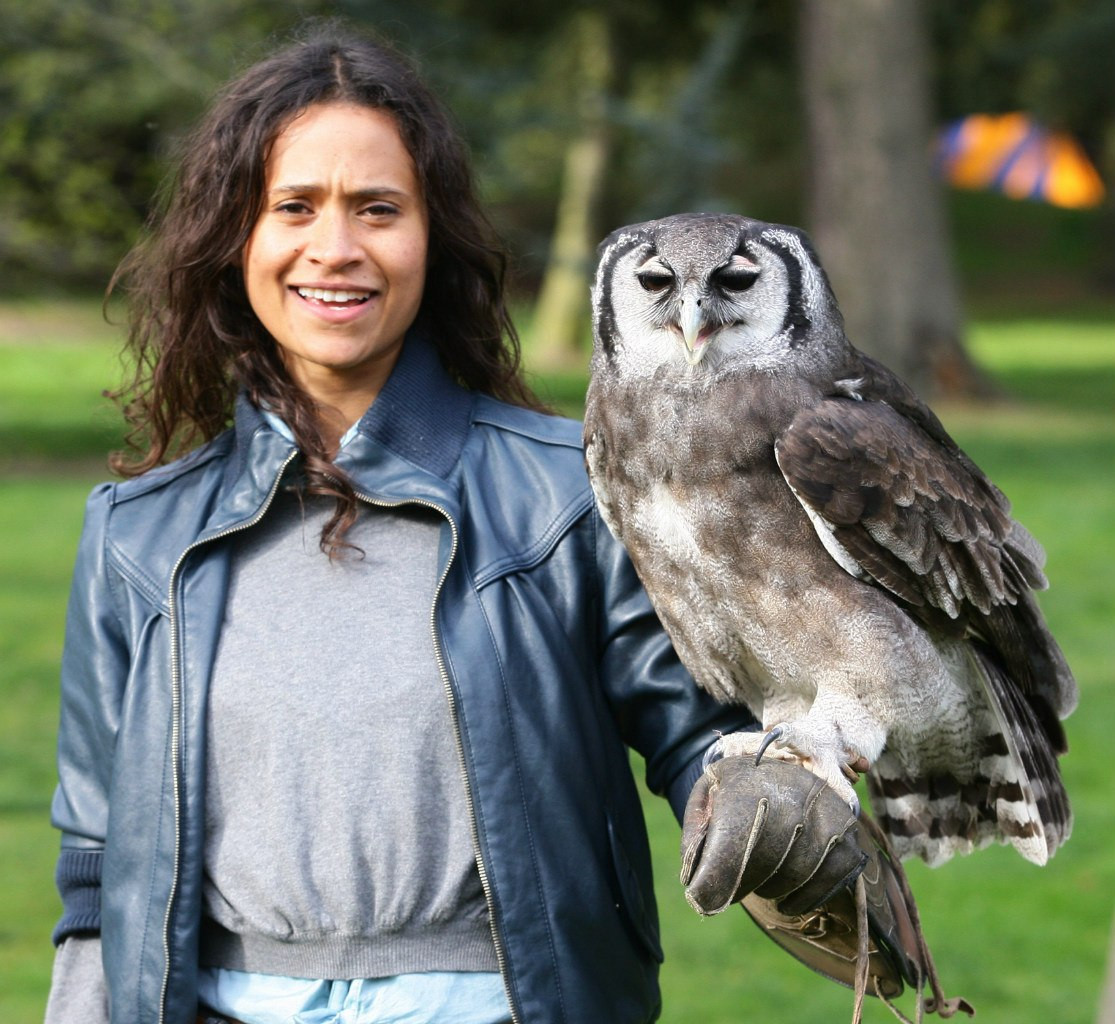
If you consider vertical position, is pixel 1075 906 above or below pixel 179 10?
below

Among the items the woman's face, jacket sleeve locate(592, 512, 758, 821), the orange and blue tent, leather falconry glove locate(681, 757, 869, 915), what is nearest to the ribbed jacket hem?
leather falconry glove locate(681, 757, 869, 915)

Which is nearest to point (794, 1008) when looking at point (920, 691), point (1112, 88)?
point (920, 691)

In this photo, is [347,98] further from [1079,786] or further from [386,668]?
[1079,786]

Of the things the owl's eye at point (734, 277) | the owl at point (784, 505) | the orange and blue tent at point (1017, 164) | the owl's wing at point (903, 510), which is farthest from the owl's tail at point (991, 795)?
the orange and blue tent at point (1017, 164)

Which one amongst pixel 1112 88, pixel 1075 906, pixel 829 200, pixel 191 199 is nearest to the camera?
pixel 191 199

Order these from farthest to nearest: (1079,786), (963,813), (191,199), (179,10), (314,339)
A: (179,10), (1079,786), (963,813), (191,199), (314,339)

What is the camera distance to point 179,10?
11539 mm

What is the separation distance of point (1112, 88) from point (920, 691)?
70.1 feet

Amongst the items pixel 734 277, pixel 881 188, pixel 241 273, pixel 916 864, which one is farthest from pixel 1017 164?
pixel 241 273

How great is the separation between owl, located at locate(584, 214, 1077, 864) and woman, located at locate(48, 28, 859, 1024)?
103mm

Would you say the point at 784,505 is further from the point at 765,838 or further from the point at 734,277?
the point at 765,838

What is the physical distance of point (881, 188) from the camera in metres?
14.1

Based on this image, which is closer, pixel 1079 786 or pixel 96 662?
pixel 96 662

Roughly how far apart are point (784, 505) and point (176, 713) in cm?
94
